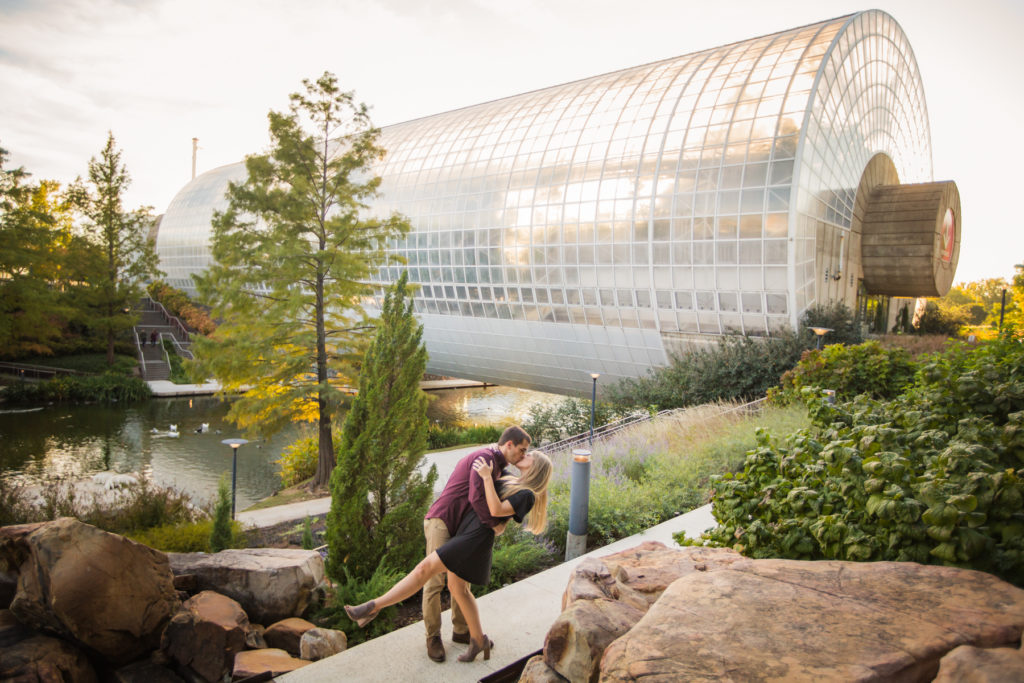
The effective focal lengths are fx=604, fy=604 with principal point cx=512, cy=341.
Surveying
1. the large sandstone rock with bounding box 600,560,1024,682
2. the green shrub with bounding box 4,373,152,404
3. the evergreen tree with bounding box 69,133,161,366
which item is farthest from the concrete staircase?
the large sandstone rock with bounding box 600,560,1024,682

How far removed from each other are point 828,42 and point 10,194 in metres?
30.9

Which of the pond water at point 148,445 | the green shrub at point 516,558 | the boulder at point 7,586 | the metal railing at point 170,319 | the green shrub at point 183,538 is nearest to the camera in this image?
the boulder at point 7,586

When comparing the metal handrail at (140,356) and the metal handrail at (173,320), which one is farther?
the metal handrail at (173,320)

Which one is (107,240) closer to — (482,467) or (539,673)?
(482,467)

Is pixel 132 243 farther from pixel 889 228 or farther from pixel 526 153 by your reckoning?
pixel 889 228

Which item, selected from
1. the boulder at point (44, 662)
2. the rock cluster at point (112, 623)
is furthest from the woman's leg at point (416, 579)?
the boulder at point (44, 662)

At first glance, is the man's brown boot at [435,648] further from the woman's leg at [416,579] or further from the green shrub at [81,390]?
the green shrub at [81,390]

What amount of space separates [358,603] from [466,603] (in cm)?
217

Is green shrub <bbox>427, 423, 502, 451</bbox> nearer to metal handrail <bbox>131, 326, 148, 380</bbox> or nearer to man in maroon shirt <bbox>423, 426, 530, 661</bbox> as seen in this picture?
man in maroon shirt <bbox>423, 426, 530, 661</bbox>

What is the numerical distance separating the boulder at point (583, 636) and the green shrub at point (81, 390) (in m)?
31.2

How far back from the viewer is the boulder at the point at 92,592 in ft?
16.0

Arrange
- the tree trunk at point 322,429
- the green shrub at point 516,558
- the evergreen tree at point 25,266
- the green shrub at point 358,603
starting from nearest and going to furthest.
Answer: the green shrub at point 358,603 → the green shrub at point 516,558 → the tree trunk at point 322,429 → the evergreen tree at point 25,266

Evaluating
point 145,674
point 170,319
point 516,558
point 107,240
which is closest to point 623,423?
point 516,558

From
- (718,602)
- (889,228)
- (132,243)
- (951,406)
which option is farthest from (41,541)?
(132,243)
